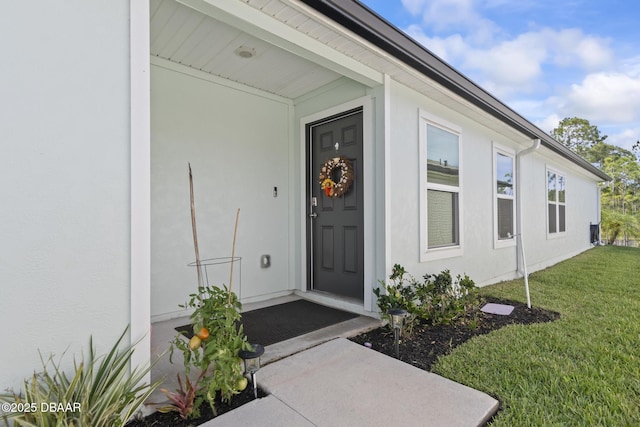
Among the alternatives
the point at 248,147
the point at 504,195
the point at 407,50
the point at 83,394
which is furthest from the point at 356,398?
the point at 504,195

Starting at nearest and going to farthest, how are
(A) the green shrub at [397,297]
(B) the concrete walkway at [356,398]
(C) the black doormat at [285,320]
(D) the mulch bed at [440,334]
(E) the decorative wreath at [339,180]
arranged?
(B) the concrete walkway at [356,398]
(D) the mulch bed at [440,334]
(C) the black doormat at [285,320]
(A) the green shrub at [397,297]
(E) the decorative wreath at [339,180]

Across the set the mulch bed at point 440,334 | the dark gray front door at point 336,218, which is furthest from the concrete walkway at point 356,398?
the dark gray front door at point 336,218

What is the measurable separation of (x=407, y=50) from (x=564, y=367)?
284 cm

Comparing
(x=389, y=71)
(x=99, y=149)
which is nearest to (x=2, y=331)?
(x=99, y=149)

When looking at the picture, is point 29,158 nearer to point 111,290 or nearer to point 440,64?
point 111,290

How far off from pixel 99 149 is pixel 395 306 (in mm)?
2566

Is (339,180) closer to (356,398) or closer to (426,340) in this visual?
(426,340)

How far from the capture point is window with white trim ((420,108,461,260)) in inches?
147

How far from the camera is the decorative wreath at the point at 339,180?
3592mm

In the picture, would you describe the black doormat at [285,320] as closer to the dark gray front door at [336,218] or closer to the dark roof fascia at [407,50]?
the dark gray front door at [336,218]

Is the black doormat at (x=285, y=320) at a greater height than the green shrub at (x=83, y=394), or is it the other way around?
the green shrub at (x=83, y=394)

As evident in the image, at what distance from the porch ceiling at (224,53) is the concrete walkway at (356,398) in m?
2.73

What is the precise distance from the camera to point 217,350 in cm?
170

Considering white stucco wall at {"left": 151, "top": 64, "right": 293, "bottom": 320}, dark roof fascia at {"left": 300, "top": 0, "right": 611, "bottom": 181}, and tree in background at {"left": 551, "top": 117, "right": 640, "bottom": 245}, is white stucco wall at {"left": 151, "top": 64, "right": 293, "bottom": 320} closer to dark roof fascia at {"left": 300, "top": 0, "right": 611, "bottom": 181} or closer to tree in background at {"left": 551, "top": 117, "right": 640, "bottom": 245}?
dark roof fascia at {"left": 300, "top": 0, "right": 611, "bottom": 181}
